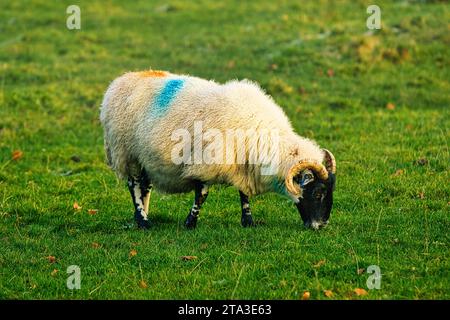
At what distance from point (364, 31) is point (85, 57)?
7840 mm

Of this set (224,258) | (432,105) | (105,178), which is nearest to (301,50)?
(432,105)

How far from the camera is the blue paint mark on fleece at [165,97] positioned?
35.7 ft

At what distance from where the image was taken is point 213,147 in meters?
10.2

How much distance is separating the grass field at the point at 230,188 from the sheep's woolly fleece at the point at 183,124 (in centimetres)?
71

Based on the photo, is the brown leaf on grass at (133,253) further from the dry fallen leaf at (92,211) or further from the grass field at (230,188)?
the dry fallen leaf at (92,211)

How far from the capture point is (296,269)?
868cm

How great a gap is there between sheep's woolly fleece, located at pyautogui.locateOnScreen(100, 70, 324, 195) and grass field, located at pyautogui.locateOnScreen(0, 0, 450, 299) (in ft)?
2.32

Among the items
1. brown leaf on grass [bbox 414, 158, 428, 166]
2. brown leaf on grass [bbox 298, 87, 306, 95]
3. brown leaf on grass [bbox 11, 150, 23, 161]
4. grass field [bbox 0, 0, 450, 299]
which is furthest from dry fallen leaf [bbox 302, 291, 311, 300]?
brown leaf on grass [bbox 298, 87, 306, 95]

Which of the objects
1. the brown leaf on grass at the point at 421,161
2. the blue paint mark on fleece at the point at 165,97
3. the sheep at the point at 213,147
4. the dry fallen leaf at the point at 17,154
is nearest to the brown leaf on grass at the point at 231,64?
the dry fallen leaf at the point at 17,154

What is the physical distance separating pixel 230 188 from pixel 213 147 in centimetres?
239

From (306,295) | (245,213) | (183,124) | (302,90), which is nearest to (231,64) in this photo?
(302,90)

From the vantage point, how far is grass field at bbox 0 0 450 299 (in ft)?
28.4
